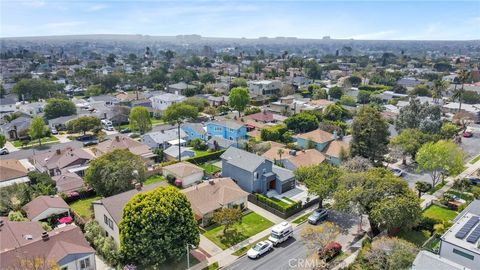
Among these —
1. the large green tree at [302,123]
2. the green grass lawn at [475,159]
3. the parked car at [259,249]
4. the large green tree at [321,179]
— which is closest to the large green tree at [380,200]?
the large green tree at [321,179]

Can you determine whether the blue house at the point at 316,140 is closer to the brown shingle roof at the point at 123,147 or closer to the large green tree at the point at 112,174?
the brown shingle roof at the point at 123,147

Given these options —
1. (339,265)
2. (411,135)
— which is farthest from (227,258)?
(411,135)

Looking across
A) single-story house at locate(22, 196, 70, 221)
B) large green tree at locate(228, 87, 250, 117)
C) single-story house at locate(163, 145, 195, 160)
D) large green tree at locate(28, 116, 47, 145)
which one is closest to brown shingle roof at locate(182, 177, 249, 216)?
single-story house at locate(22, 196, 70, 221)

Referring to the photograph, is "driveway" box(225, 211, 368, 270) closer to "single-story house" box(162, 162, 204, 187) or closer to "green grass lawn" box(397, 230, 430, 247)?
"green grass lawn" box(397, 230, 430, 247)

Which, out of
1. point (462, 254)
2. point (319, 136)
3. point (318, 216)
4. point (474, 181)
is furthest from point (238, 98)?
point (462, 254)

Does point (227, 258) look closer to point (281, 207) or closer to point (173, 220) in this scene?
point (173, 220)

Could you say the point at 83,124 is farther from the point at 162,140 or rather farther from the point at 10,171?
the point at 10,171
